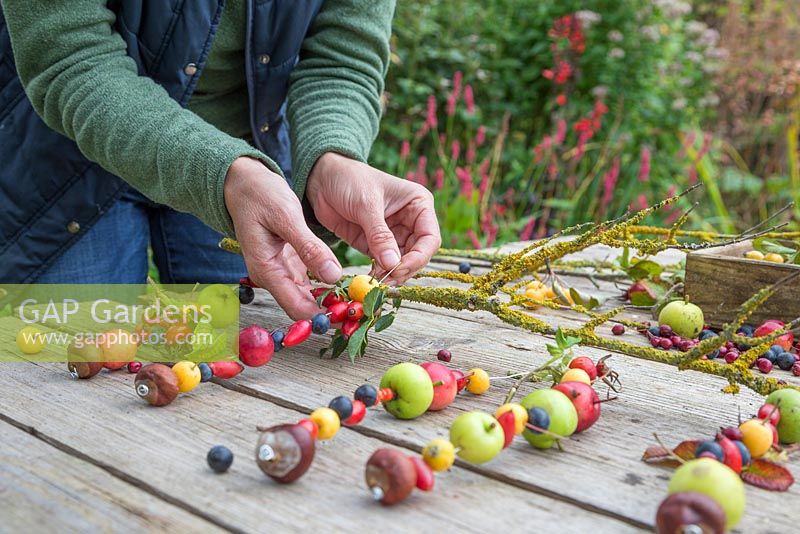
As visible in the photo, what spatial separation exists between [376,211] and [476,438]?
0.64 meters

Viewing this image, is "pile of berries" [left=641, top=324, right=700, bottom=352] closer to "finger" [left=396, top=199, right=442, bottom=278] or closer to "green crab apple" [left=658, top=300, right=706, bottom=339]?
"green crab apple" [left=658, top=300, right=706, bottom=339]

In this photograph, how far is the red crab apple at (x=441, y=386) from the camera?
0.88m

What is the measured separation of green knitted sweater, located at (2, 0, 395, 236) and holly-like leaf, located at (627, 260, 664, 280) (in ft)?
1.79

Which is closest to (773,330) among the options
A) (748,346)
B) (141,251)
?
(748,346)

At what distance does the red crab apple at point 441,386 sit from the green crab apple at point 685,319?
490 mm

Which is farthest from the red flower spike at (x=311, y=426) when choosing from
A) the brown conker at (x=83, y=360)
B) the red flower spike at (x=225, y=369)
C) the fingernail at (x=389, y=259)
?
the fingernail at (x=389, y=259)

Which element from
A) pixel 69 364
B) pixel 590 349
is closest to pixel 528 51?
pixel 590 349

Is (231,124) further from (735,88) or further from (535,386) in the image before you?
(735,88)

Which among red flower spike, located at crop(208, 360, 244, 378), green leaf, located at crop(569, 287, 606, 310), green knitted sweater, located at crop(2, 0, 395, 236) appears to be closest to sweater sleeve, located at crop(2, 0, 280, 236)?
green knitted sweater, located at crop(2, 0, 395, 236)

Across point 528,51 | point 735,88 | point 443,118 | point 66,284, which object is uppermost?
point 735,88

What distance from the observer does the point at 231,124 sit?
74.2 inches

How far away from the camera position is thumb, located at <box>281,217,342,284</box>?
1117mm

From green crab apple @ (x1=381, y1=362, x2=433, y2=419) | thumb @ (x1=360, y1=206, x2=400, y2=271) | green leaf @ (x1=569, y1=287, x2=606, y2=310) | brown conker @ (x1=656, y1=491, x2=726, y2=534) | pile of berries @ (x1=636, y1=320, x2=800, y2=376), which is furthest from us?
green leaf @ (x1=569, y1=287, x2=606, y2=310)

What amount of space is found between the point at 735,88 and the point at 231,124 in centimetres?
413
